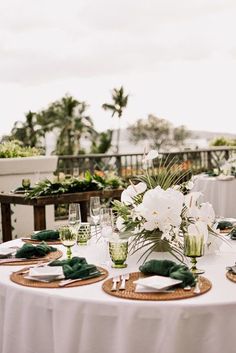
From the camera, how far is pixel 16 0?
1184 cm

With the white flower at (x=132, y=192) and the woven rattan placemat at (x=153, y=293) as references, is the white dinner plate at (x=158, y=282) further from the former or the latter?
the white flower at (x=132, y=192)

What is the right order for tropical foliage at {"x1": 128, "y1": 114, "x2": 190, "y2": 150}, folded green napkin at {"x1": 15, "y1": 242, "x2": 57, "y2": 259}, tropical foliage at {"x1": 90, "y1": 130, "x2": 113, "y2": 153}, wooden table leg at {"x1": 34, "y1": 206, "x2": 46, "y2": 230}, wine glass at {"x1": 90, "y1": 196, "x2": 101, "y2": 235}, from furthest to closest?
1. tropical foliage at {"x1": 128, "y1": 114, "x2": 190, "y2": 150}
2. tropical foliage at {"x1": 90, "y1": 130, "x2": 113, "y2": 153}
3. wooden table leg at {"x1": 34, "y1": 206, "x2": 46, "y2": 230}
4. wine glass at {"x1": 90, "y1": 196, "x2": 101, "y2": 235}
5. folded green napkin at {"x1": 15, "y1": 242, "x2": 57, "y2": 259}

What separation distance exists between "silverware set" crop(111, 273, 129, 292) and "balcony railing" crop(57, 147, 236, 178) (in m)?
6.90

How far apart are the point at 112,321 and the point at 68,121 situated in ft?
104

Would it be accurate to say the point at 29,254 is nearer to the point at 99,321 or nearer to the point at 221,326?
the point at 99,321

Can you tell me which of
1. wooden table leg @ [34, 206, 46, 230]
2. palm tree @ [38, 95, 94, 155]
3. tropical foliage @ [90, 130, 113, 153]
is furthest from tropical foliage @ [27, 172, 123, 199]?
palm tree @ [38, 95, 94, 155]

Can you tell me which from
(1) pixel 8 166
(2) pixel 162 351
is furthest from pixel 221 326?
(1) pixel 8 166

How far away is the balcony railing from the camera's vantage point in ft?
32.8

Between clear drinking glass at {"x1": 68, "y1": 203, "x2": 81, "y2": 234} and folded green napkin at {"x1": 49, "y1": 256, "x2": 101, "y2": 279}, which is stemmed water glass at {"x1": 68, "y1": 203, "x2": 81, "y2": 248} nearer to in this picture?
clear drinking glass at {"x1": 68, "y1": 203, "x2": 81, "y2": 234}

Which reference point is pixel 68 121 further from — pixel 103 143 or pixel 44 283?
pixel 44 283

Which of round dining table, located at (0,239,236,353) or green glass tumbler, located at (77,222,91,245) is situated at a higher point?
green glass tumbler, located at (77,222,91,245)

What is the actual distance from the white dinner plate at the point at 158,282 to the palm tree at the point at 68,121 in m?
31.2

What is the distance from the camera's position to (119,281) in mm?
2340

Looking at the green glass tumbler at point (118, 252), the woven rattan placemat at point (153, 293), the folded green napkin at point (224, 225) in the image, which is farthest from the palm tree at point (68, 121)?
the woven rattan placemat at point (153, 293)
